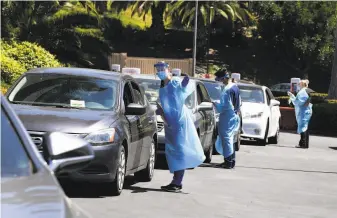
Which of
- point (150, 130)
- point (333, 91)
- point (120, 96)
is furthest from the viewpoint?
point (333, 91)

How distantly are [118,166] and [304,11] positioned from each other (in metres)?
45.6

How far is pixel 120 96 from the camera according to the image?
10.0 meters

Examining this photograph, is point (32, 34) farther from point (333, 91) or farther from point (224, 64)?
point (224, 64)

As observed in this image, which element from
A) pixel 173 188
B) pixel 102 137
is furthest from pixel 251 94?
pixel 102 137

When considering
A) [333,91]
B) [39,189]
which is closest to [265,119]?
[333,91]

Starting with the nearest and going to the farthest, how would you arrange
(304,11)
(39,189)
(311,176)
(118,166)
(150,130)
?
1. (39,189)
2. (118,166)
3. (150,130)
4. (311,176)
5. (304,11)

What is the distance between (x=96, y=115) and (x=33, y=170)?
19.6 ft

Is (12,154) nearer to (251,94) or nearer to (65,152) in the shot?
(65,152)

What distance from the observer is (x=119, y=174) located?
9273 millimetres

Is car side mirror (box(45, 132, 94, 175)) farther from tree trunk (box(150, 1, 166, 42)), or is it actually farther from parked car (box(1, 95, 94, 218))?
tree trunk (box(150, 1, 166, 42))

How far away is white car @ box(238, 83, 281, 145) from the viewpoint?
63.8ft

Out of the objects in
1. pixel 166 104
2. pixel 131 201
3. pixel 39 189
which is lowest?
pixel 131 201

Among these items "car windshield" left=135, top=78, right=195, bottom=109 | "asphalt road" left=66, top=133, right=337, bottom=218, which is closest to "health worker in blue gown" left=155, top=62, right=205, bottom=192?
"asphalt road" left=66, top=133, right=337, bottom=218

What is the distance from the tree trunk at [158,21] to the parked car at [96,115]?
156 feet
